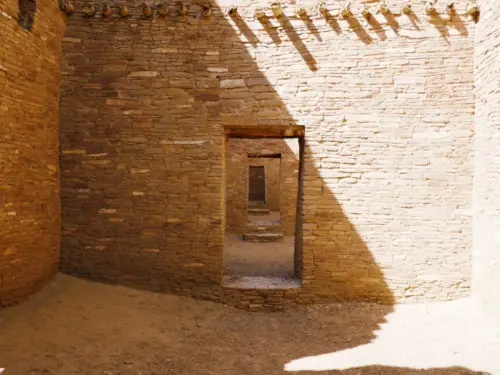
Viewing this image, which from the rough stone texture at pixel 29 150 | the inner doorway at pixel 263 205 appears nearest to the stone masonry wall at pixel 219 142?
the rough stone texture at pixel 29 150

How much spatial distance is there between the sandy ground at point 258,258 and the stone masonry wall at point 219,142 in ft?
4.27

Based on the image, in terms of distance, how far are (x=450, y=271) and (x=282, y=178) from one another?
6.56 metres

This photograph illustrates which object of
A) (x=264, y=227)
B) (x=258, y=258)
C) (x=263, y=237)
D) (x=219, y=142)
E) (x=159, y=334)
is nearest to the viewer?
(x=159, y=334)

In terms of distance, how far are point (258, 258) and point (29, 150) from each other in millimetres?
5070

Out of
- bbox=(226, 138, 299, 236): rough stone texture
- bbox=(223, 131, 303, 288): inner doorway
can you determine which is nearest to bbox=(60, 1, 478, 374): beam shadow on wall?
bbox=(223, 131, 303, 288): inner doorway

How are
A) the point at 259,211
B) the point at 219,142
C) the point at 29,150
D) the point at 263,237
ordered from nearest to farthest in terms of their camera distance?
1. the point at 29,150
2. the point at 219,142
3. the point at 263,237
4. the point at 259,211

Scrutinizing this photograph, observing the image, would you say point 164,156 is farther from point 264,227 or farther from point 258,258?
point 264,227

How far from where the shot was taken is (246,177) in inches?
468

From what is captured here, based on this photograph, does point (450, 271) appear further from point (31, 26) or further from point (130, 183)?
point (31, 26)

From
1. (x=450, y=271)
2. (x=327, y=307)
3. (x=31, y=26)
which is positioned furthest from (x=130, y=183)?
(x=450, y=271)

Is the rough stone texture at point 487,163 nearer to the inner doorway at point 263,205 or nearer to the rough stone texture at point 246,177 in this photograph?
the inner doorway at point 263,205

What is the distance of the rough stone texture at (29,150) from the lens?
4508mm

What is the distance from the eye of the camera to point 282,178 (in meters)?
11.5

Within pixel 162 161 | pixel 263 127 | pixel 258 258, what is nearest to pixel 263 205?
pixel 258 258
